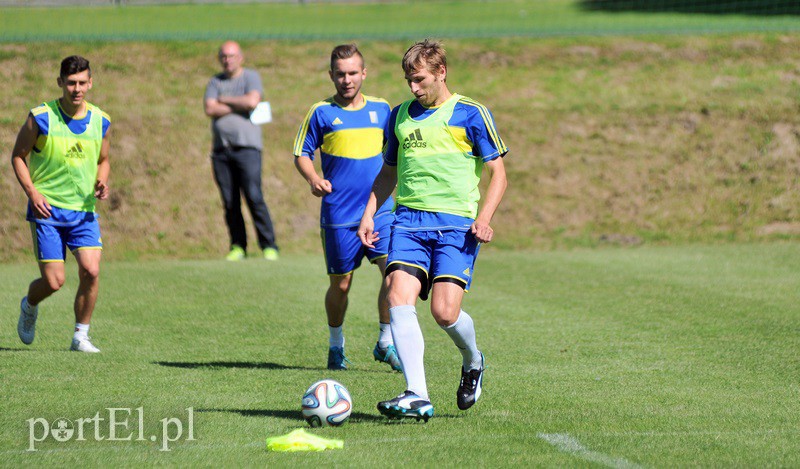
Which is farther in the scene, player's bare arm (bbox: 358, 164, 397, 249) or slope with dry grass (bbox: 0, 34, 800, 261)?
slope with dry grass (bbox: 0, 34, 800, 261)

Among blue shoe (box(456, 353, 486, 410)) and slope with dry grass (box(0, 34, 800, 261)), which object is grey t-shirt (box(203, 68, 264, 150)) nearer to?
slope with dry grass (box(0, 34, 800, 261))

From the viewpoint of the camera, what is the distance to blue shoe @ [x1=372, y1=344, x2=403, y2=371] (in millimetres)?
8406

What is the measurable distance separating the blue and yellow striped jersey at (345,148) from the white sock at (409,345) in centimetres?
202

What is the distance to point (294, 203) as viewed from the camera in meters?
18.1

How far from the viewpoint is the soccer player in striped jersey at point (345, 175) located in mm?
8477

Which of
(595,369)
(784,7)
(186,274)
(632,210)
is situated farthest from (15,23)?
(595,369)

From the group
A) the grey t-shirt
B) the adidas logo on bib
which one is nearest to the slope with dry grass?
the grey t-shirt

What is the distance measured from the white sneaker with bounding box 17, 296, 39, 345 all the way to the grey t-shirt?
6.91 m

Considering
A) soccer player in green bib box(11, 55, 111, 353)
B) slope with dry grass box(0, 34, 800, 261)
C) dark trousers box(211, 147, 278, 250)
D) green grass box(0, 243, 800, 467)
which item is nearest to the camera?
green grass box(0, 243, 800, 467)

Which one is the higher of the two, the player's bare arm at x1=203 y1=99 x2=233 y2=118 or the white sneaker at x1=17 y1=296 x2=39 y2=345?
the player's bare arm at x1=203 y1=99 x2=233 y2=118

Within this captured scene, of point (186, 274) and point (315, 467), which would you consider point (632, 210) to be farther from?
point (315, 467)

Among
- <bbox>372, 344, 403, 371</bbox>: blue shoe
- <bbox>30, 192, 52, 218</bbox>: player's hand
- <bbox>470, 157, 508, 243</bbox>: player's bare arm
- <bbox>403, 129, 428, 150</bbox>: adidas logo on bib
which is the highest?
<bbox>403, 129, 428, 150</bbox>: adidas logo on bib

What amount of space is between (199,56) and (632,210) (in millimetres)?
8947

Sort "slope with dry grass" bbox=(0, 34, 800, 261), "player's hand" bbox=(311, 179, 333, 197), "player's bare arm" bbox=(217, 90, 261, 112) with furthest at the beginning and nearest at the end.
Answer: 1. "slope with dry grass" bbox=(0, 34, 800, 261)
2. "player's bare arm" bbox=(217, 90, 261, 112)
3. "player's hand" bbox=(311, 179, 333, 197)
